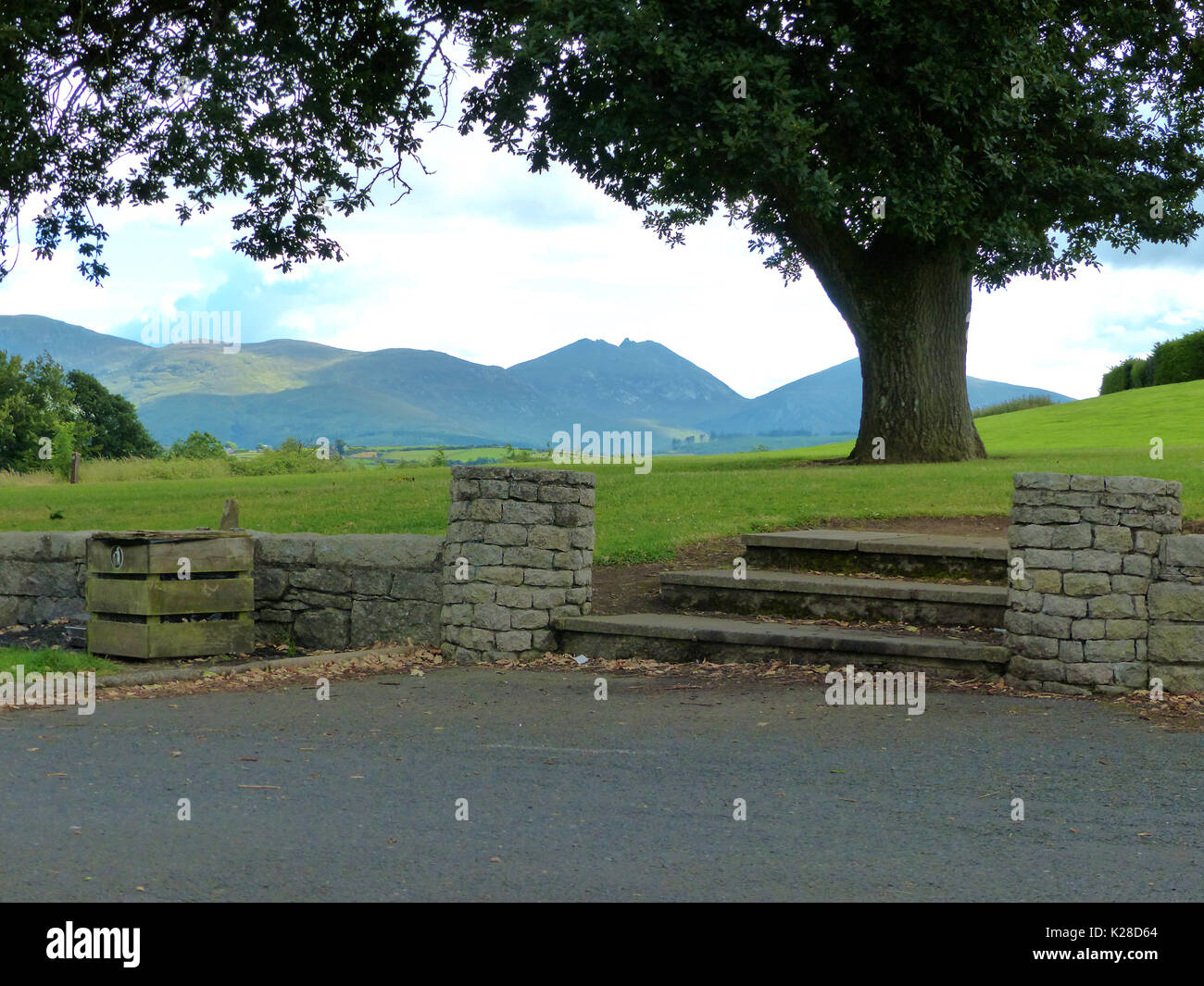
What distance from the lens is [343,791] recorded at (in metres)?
5.52

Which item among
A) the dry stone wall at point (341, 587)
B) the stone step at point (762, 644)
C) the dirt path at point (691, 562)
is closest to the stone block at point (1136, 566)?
the stone step at point (762, 644)

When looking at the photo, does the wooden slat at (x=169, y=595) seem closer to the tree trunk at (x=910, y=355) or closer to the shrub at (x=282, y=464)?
the tree trunk at (x=910, y=355)

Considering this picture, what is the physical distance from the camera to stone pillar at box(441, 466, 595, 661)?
31.0ft

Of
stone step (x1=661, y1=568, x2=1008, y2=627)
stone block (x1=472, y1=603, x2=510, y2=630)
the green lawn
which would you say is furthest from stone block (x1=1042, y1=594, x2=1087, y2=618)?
the green lawn

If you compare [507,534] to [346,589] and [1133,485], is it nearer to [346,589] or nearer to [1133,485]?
[346,589]

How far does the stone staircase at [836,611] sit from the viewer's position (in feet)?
27.7

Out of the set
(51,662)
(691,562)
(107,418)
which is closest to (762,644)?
(691,562)

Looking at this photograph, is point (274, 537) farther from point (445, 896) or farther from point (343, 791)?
point (445, 896)

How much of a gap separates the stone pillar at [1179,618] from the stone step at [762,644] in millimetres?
1012

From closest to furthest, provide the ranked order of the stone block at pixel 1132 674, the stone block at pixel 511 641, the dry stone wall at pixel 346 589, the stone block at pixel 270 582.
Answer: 1. the stone block at pixel 1132 674
2. the stone block at pixel 511 641
3. the dry stone wall at pixel 346 589
4. the stone block at pixel 270 582

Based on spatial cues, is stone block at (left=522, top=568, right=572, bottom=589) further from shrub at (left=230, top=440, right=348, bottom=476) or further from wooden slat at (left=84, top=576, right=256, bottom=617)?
shrub at (left=230, top=440, right=348, bottom=476)

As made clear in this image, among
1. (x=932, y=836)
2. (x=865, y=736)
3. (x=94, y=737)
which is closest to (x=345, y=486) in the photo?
(x=94, y=737)

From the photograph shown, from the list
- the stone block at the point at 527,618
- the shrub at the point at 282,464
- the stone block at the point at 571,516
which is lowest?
the stone block at the point at 527,618

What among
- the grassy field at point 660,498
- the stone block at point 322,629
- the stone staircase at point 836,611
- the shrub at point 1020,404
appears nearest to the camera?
the stone staircase at point 836,611
